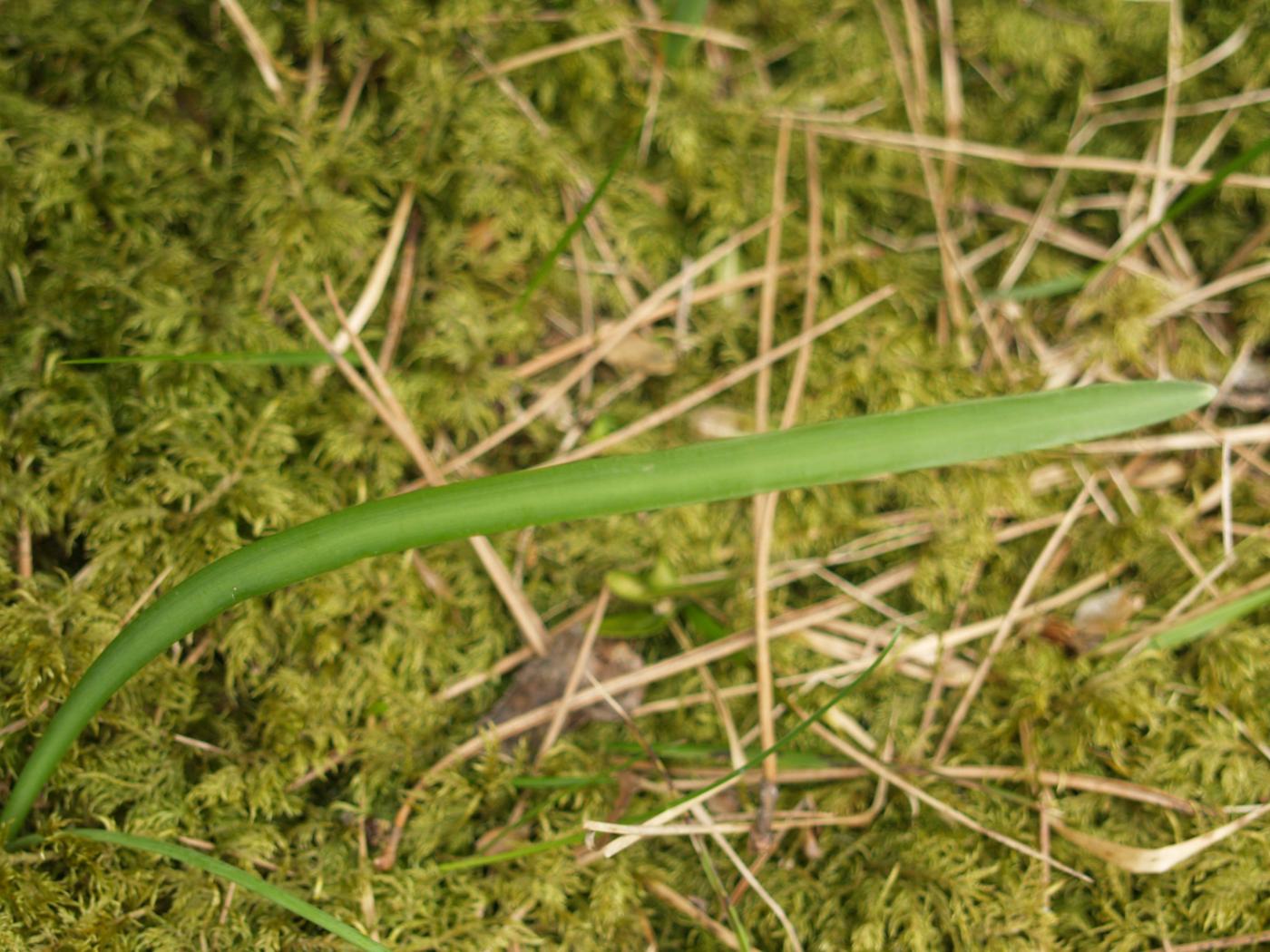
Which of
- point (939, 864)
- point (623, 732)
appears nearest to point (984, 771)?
point (939, 864)

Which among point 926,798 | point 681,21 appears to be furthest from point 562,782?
point 681,21

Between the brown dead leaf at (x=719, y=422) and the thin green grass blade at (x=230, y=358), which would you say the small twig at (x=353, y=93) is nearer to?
the thin green grass blade at (x=230, y=358)

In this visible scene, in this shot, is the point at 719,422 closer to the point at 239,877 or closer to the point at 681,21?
the point at 681,21

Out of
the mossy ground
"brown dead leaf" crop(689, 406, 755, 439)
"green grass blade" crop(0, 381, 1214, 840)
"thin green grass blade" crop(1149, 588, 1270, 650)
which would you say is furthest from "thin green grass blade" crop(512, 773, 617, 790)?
"thin green grass blade" crop(1149, 588, 1270, 650)

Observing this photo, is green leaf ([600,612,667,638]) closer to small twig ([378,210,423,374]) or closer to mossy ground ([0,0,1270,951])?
mossy ground ([0,0,1270,951])

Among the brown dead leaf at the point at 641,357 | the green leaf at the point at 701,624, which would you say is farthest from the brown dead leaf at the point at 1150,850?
the brown dead leaf at the point at 641,357
